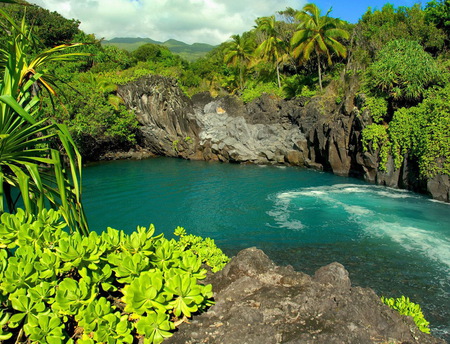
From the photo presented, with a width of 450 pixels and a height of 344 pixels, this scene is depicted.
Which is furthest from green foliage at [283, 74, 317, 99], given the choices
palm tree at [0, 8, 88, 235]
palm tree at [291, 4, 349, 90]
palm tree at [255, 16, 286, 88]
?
palm tree at [0, 8, 88, 235]

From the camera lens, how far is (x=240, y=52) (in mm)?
36469

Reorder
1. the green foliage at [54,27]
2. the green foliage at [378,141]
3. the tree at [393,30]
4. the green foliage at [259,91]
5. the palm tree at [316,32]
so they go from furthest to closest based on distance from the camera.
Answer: the green foliage at [54,27] < the green foliage at [259,91] < the palm tree at [316,32] < the tree at [393,30] < the green foliage at [378,141]

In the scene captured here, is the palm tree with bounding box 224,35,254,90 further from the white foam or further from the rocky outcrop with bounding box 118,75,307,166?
the white foam

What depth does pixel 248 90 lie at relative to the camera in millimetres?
34562

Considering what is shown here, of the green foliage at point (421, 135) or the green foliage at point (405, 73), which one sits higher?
the green foliage at point (405, 73)

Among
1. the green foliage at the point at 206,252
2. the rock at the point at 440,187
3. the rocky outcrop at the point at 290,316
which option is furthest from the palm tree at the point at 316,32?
the rocky outcrop at the point at 290,316

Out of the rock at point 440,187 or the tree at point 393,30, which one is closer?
the rock at point 440,187

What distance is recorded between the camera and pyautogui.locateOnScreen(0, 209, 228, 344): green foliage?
2.53 m

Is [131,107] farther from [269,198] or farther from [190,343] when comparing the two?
[190,343]

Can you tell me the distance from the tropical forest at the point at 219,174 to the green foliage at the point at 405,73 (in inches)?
4.3

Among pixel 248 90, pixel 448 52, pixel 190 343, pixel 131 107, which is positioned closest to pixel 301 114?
pixel 248 90

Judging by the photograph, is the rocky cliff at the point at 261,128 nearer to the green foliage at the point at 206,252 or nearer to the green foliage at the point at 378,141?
the green foliage at the point at 378,141

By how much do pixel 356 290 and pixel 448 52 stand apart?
27924 millimetres

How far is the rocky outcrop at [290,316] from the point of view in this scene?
9.82ft
